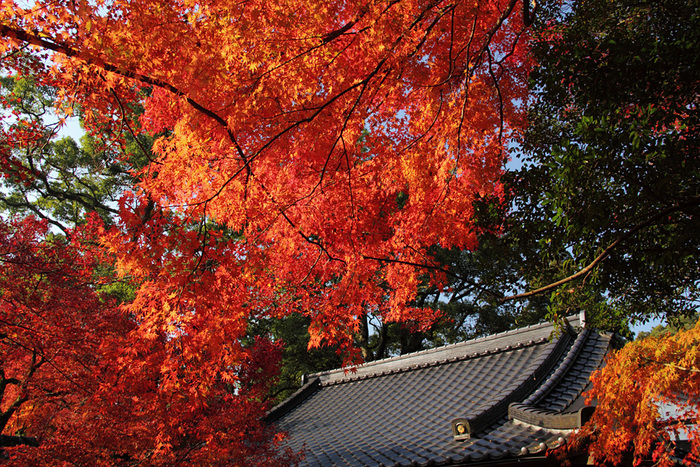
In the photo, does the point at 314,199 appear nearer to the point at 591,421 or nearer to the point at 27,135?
the point at 27,135

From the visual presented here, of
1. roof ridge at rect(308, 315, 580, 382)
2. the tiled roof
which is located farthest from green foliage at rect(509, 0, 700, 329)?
roof ridge at rect(308, 315, 580, 382)

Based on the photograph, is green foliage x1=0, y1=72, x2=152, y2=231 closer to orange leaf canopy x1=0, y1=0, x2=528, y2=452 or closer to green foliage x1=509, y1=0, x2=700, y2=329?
orange leaf canopy x1=0, y1=0, x2=528, y2=452

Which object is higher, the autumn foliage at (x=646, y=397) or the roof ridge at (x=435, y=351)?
the roof ridge at (x=435, y=351)

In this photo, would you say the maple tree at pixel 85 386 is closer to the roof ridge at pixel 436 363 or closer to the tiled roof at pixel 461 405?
the tiled roof at pixel 461 405

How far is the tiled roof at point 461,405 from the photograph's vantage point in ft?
16.1

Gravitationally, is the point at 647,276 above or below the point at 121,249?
below

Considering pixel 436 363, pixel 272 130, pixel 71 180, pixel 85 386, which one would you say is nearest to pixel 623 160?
pixel 272 130

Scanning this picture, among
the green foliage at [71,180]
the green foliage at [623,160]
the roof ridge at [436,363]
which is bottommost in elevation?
the roof ridge at [436,363]

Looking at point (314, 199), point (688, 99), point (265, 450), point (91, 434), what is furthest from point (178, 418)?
point (688, 99)

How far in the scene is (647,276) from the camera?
4398 mm

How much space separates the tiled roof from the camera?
16.1ft

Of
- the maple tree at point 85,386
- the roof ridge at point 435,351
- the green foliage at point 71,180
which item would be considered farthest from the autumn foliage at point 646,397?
the green foliage at point 71,180

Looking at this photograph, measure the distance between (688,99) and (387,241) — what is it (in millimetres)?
6413

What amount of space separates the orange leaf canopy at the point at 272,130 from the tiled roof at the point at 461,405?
175 cm
